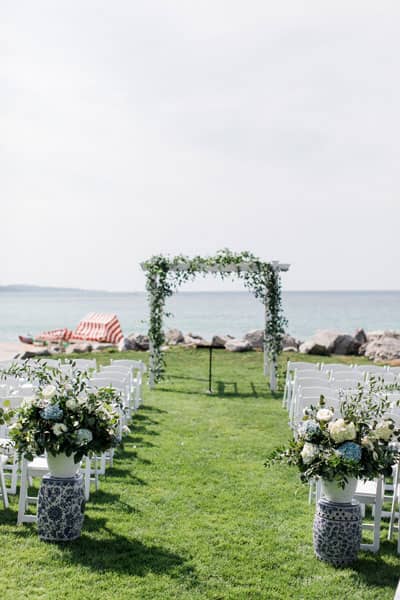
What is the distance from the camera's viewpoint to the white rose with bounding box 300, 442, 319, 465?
15.8ft

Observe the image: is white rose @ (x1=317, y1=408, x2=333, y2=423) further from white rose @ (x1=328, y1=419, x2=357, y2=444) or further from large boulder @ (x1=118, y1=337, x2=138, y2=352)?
large boulder @ (x1=118, y1=337, x2=138, y2=352)

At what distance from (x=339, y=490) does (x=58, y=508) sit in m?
2.23

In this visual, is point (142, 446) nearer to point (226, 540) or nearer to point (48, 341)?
point (226, 540)

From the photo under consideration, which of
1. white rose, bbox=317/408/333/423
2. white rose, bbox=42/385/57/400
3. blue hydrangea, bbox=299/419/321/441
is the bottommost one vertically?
blue hydrangea, bbox=299/419/321/441

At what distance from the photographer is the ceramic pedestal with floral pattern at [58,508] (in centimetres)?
513

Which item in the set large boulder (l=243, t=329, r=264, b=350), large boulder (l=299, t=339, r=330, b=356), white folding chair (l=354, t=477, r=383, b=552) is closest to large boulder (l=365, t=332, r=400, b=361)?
large boulder (l=299, t=339, r=330, b=356)

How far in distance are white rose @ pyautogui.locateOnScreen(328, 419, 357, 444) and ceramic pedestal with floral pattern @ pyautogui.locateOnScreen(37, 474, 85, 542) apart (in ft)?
6.93

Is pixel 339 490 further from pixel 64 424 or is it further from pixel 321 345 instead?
pixel 321 345

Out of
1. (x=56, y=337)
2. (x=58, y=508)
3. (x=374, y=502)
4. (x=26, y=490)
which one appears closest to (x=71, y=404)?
(x=58, y=508)

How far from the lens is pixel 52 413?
16.5 feet

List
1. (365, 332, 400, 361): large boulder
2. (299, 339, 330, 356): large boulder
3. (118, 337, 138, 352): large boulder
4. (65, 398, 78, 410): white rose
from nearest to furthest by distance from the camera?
(65, 398, 78, 410): white rose → (365, 332, 400, 361): large boulder → (299, 339, 330, 356): large boulder → (118, 337, 138, 352): large boulder

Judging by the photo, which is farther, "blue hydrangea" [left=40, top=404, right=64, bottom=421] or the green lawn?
"blue hydrangea" [left=40, top=404, right=64, bottom=421]

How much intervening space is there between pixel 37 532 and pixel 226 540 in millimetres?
1590

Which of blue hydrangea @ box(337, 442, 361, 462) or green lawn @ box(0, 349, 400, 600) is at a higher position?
blue hydrangea @ box(337, 442, 361, 462)
